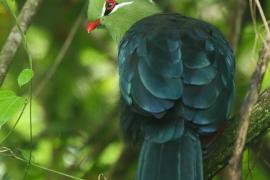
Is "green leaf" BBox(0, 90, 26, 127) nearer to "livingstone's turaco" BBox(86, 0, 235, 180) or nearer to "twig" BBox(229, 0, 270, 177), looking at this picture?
"livingstone's turaco" BBox(86, 0, 235, 180)

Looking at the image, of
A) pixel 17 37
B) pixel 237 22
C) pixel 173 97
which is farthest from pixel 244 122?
pixel 237 22

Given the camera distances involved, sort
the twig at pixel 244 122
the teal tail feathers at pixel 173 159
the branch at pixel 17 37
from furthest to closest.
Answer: the branch at pixel 17 37 < the teal tail feathers at pixel 173 159 < the twig at pixel 244 122

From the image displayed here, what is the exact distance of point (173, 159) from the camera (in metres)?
3.19

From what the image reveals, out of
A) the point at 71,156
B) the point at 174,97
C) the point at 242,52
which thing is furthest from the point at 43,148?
the point at 174,97

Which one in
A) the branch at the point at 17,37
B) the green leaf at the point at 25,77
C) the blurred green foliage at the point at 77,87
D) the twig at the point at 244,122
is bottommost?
the blurred green foliage at the point at 77,87

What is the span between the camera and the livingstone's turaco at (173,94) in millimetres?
3205

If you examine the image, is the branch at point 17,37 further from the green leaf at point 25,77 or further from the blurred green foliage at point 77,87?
the blurred green foliage at point 77,87

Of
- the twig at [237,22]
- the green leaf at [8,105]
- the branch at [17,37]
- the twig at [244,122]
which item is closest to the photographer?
the twig at [244,122]

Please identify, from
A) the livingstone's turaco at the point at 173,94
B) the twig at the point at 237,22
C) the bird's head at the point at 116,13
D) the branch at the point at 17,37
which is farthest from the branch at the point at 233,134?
the bird's head at the point at 116,13

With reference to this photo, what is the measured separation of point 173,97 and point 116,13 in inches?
64.6

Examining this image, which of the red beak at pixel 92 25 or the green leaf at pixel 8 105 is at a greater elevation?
the green leaf at pixel 8 105

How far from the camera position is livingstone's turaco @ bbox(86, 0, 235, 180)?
3205 millimetres

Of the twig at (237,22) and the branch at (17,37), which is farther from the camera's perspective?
the twig at (237,22)

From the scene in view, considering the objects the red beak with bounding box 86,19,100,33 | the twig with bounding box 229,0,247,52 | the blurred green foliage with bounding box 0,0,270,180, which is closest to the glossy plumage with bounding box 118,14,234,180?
the twig with bounding box 229,0,247,52
